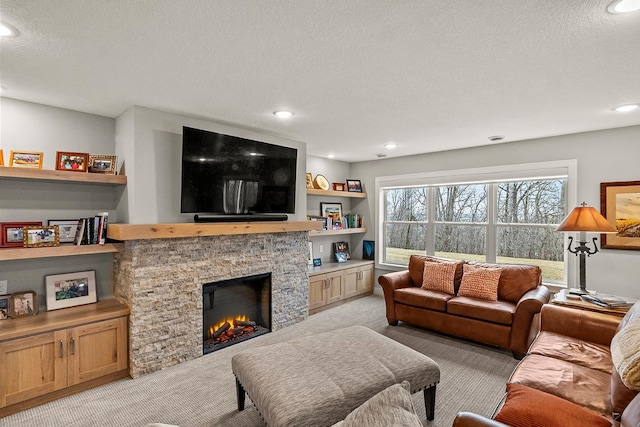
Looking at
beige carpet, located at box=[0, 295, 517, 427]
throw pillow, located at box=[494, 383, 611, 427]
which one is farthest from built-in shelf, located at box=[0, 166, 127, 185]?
throw pillow, located at box=[494, 383, 611, 427]

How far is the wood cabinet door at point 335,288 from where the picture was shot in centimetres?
503

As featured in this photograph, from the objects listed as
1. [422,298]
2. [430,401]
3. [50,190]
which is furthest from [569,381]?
[50,190]

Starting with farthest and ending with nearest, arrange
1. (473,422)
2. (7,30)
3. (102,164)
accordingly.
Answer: (102,164), (7,30), (473,422)

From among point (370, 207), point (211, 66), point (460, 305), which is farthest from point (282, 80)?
point (370, 207)

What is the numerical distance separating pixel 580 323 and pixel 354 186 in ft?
13.2

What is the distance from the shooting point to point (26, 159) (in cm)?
273

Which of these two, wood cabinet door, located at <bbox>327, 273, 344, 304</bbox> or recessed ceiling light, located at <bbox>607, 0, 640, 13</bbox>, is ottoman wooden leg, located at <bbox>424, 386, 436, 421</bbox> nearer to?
recessed ceiling light, located at <bbox>607, 0, 640, 13</bbox>

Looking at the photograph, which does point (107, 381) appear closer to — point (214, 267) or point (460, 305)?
point (214, 267)

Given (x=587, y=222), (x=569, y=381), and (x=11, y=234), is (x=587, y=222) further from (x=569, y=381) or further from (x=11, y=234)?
(x=11, y=234)

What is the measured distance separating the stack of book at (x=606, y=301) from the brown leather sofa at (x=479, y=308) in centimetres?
38

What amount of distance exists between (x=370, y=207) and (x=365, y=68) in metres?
4.07

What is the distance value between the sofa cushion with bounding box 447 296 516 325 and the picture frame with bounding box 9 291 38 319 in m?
4.04

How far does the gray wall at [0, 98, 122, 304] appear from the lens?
2.77 m

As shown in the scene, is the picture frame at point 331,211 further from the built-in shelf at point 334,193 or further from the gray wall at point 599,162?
the gray wall at point 599,162
